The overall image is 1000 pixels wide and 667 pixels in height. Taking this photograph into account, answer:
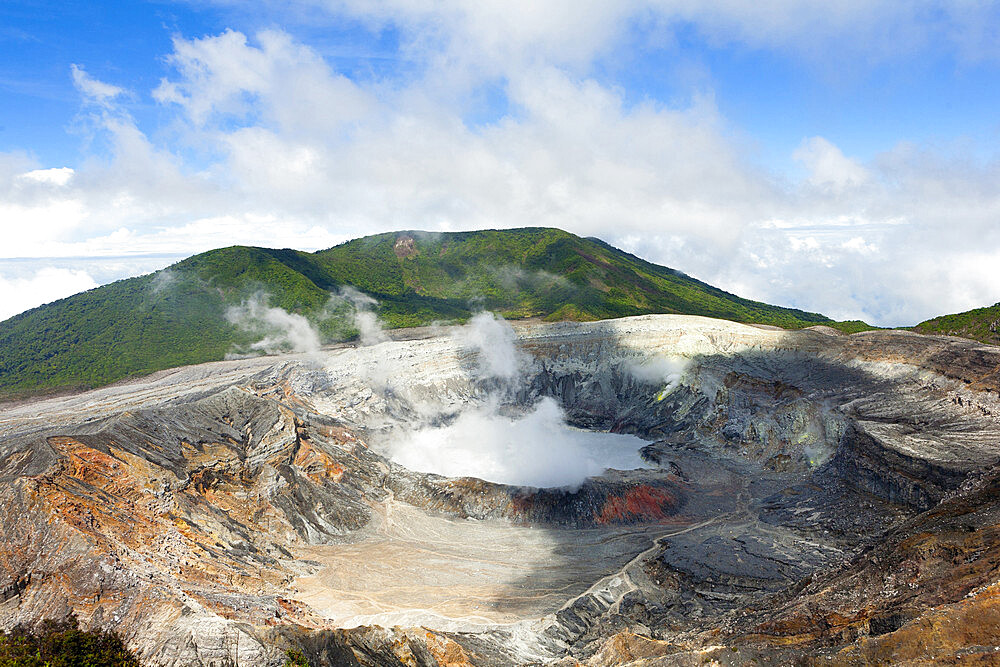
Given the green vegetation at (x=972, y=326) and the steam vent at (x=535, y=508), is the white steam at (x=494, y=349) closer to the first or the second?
the steam vent at (x=535, y=508)

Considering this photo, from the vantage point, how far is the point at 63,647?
30.0 meters

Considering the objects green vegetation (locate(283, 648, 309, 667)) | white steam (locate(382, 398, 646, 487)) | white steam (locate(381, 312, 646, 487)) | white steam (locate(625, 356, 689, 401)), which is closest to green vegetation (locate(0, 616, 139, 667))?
green vegetation (locate(283, 648, 309, 667))

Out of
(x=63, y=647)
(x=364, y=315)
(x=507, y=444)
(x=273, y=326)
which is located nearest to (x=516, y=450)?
(x=507, y=444)

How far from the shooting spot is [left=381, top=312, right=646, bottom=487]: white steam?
68688mm

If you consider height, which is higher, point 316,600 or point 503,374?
point 503,374

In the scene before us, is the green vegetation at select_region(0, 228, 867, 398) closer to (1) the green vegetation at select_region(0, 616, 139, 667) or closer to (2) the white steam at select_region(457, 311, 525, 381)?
(2) the white steam at select_region(457, 311, 525, 381)

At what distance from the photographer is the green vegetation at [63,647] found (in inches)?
1138

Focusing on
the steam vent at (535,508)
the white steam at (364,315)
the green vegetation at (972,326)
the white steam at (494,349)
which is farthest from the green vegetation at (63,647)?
the green vegetation at (972,326)

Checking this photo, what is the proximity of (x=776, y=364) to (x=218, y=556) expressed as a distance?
7807 cm

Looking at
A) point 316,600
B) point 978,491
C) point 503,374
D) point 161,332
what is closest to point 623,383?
point 503,374

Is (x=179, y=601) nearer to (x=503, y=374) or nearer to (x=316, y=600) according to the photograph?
(x=316, y=600)

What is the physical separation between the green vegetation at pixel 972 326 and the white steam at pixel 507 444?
47640 millimetres

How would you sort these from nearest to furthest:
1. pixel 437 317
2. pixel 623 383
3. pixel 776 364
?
pixel 776 364 → pixel 623 383 → pixel 437 317

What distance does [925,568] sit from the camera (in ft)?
94.1
